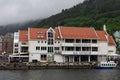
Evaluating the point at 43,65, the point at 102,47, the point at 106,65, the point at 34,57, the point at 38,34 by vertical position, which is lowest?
the point at 43,65

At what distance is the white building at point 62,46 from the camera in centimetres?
12681

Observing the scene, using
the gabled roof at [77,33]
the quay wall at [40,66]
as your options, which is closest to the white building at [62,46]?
the gabled roof at [77,33]

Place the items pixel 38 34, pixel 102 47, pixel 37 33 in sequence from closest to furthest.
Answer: pixel 38 34 → pixel 37 33 → pixel 102 47

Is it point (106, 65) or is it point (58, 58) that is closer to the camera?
point (106, 65)

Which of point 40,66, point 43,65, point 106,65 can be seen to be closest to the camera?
point 40,66

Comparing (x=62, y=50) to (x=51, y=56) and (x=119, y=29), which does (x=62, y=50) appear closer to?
(x=51, y=56)

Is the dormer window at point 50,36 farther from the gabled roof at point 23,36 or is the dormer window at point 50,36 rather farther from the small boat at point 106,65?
the small boat at point 106,65

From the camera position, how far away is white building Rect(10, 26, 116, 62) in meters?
127

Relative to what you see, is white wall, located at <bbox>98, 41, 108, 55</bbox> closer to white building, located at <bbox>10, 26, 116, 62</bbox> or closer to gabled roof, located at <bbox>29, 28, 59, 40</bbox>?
Answer: white building, located at <bbox>10, 26, 116, 62</bbox>

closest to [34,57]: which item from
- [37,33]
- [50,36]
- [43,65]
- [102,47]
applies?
[37,33]

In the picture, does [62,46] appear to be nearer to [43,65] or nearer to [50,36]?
[50,36]

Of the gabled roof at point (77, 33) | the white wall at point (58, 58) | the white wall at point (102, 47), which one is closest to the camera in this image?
the white wall at point (58, 58)

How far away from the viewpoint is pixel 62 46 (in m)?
127

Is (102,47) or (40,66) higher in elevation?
(102,47)
